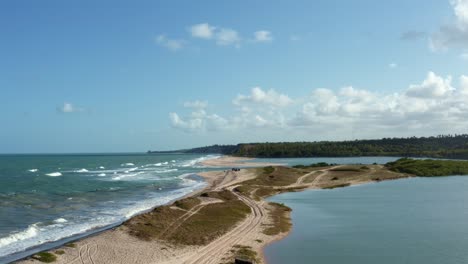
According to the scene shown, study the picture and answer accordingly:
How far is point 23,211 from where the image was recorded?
4675 centimetres

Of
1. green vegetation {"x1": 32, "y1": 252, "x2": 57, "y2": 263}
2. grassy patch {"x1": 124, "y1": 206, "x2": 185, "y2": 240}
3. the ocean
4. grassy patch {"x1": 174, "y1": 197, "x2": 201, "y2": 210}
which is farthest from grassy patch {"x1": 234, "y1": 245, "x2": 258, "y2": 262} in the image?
grassy patch {"x1": 174, "y1": 197, "x2": 201, "y2": 210}

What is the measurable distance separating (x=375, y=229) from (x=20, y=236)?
28.4 metres

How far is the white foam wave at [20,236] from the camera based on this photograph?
32.0m

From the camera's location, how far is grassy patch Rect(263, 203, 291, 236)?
35609 mm

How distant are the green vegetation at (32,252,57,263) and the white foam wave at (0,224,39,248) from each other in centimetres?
607

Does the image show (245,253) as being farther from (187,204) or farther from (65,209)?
(65,209)

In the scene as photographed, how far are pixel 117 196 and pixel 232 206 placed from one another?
21.1 meters

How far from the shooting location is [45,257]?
86.9ft

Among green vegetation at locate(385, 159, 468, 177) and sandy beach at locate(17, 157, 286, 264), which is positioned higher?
green vegetation at locate(385, 159, 468, 177)

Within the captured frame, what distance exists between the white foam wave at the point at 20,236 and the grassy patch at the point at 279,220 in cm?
1833

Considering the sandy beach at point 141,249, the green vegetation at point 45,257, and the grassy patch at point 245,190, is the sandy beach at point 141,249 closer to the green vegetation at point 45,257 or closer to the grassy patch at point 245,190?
the green vegetation at point 45,257

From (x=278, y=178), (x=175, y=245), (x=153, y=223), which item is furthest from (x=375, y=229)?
(x=278, y=178)

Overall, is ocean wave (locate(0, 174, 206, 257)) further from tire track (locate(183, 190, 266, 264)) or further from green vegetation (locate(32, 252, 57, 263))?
tire track (locate(183, 190, 266, 264))

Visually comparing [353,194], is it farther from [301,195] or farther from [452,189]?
[452,189]
